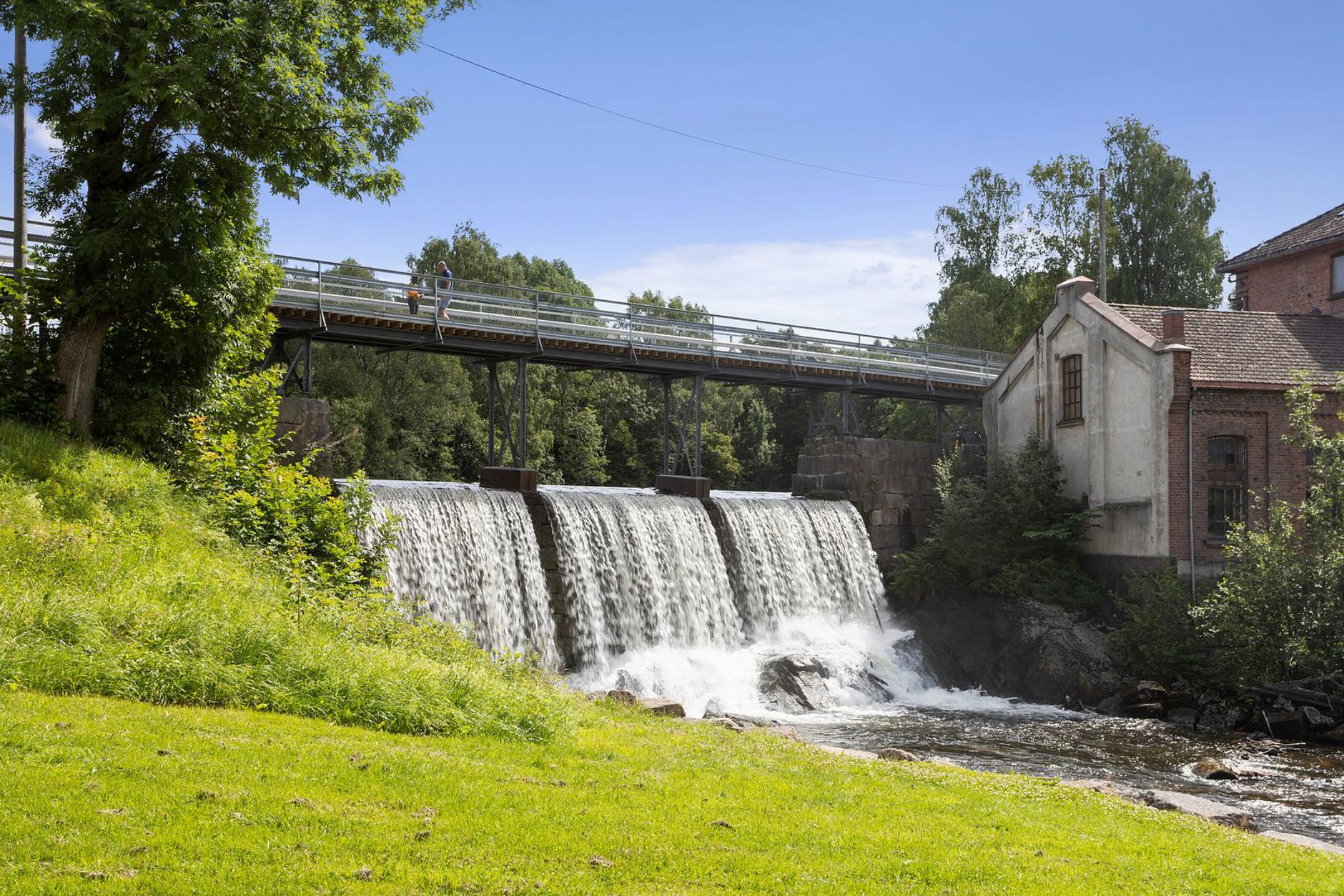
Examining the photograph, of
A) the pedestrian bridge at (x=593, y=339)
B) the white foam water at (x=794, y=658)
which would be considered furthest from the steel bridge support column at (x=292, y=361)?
the white foam water at (x=794, y=658)

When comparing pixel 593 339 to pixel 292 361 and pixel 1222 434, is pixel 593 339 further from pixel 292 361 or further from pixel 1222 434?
pixel 1222 434

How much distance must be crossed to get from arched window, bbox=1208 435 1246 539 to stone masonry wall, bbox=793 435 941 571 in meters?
7.59

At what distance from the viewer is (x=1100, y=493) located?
27797 mm

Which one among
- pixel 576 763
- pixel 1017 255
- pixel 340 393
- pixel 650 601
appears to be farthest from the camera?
pixel 1017 255

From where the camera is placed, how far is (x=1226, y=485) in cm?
2605

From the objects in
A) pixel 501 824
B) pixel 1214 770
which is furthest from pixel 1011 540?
pixel 501 824

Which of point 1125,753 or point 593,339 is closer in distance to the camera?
point 1125,753

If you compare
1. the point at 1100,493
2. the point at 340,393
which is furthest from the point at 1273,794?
the point at 340,393

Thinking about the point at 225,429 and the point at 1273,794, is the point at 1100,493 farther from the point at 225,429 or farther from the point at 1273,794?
the point at 225,429

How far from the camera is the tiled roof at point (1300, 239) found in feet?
103

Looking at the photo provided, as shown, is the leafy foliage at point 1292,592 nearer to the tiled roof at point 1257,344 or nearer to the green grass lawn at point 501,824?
the tiled roof at point 1257,344

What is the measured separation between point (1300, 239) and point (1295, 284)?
1.43 meters

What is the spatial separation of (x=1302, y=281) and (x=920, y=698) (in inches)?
708

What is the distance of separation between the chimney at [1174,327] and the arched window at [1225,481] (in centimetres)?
247
